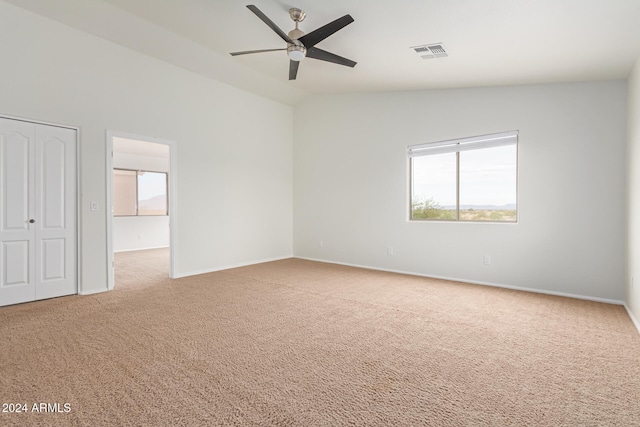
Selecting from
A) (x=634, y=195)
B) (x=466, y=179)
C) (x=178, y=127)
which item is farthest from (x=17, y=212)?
(x=634, y=195)

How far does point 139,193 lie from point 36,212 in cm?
558

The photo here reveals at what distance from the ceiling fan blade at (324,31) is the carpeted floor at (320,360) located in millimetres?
2908

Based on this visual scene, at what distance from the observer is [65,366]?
2271 millimetres

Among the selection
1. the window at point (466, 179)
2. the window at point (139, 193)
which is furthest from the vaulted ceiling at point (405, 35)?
the window at point (139, 193)

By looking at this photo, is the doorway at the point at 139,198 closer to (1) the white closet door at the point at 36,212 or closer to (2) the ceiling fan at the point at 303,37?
(1) the white closet door at the point at 36,212

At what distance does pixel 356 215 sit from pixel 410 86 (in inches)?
96.9

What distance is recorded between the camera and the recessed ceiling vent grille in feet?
11.6

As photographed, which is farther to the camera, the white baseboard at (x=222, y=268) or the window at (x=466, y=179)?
the white baseboard at (x=222, y=268)

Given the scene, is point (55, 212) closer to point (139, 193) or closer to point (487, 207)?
point (139, 193)

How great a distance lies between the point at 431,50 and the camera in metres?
3.66

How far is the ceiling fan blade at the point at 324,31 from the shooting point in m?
3.01

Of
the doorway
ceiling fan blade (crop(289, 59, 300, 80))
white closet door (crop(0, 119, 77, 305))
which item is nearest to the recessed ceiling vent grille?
ceiling fan blade (crop(289, 59, 300, 80))

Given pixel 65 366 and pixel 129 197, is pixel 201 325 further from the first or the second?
Answer: pixel 129 197

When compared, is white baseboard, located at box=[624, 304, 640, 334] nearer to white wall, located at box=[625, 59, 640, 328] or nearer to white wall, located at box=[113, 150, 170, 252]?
white wall, located at box=[625, 59, 640, 328]
